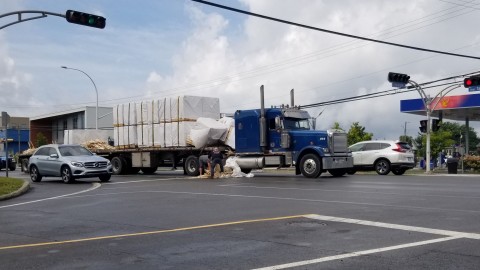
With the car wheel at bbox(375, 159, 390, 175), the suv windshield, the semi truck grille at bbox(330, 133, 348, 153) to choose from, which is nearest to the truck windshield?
the semi truck grille at bbox(330, 133, 348, 153)

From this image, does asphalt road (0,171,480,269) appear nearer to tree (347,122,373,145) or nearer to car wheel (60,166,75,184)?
car wheel (60,166,75,184)

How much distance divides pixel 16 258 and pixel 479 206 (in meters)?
9.36

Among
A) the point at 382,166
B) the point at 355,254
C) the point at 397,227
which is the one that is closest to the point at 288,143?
the point at 382,166

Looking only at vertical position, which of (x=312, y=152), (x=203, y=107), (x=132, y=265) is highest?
(x=203, y=107)

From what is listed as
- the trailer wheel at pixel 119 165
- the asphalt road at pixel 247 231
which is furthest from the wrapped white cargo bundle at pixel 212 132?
the asphalt road at pixel 247 231

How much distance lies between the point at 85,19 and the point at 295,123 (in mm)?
10613

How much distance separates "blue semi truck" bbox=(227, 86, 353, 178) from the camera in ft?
75.1

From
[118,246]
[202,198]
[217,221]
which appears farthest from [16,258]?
[202,198]

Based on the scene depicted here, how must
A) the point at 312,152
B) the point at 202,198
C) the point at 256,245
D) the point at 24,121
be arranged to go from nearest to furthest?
the point at 256,245
the point at 202,198
the point at 312,152
the point at 24,121

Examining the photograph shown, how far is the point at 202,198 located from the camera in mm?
14219

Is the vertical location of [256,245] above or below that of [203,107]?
below

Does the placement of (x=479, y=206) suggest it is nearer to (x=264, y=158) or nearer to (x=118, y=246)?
(x=118, y=246)

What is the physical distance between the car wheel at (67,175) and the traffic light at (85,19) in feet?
21.6

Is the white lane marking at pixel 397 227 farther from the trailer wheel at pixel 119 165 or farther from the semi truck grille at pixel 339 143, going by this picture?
the trailer wheel at pixel 119 165
